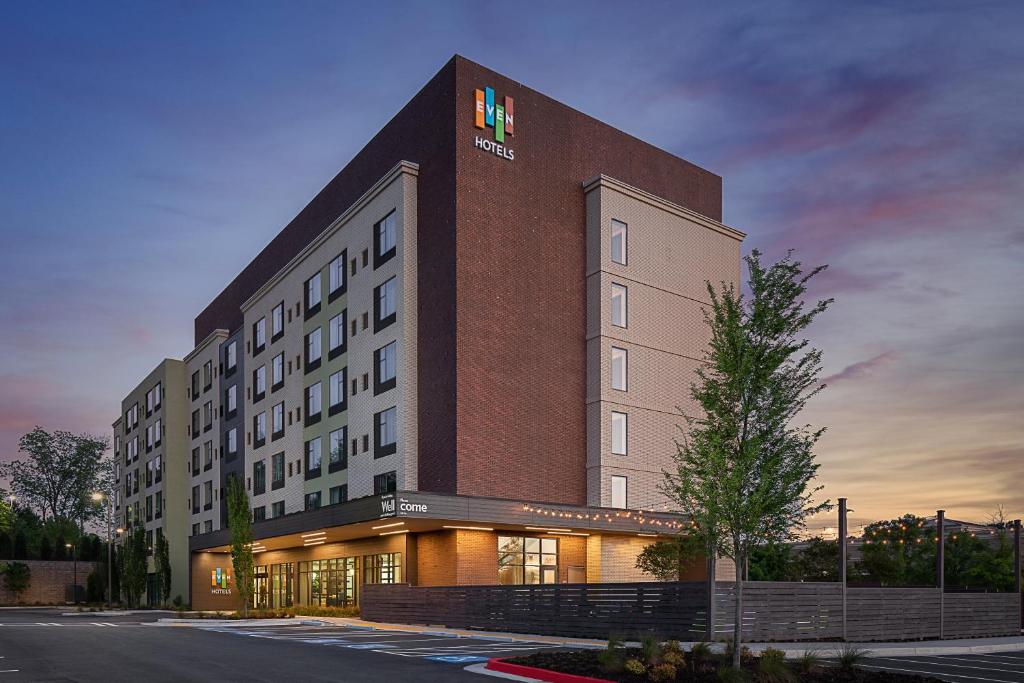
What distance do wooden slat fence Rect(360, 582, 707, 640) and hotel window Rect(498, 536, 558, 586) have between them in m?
6.07

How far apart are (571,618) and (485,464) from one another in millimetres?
13399

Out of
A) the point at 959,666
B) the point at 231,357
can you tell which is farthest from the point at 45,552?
the point at 959,666

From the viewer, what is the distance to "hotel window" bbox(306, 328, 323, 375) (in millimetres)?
55375

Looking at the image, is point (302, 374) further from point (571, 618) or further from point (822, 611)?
point (822, 611)

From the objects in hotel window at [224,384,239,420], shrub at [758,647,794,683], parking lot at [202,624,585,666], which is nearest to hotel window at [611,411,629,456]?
parking lot at [202,624,585,666]

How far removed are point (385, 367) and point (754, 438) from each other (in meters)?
30.3

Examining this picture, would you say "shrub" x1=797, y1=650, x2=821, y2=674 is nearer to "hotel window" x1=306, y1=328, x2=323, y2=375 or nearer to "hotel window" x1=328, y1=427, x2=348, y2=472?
"hotel window" x1=328, y1=427, x2=348, y2=472

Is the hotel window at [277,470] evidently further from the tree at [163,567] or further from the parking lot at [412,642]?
the parking lot at [412,642]

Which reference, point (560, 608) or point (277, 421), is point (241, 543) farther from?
point (560, 608)

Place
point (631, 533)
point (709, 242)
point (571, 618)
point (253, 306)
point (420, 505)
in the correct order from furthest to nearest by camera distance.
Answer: point (253, 306) → point (709, 242) → point (631, 533) → point (420, 505) → point (571, 618)

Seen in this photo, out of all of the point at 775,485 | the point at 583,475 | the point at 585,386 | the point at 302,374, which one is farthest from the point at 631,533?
the point at 775,485

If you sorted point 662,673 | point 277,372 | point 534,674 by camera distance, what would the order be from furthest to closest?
point 277,372
point 534,674
point 662,673

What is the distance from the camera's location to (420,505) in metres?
37.6

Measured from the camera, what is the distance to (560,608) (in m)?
29.6
